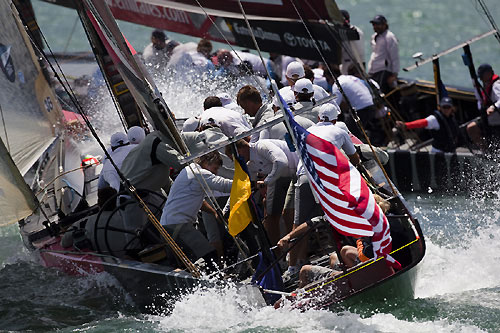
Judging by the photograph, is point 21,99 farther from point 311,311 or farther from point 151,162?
point 311,311

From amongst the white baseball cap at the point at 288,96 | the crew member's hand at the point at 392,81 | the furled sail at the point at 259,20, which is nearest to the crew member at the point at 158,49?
the furled sail at the point at 259,20

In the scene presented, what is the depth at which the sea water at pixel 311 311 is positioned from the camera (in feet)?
23.7

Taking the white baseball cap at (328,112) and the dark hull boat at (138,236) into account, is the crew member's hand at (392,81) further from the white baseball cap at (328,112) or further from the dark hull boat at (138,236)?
the white baseball cap at (328,112)

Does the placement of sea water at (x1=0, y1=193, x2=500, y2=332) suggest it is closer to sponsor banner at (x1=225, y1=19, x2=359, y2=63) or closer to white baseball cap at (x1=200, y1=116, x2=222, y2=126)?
white baseball cap at (x1=200, y1=116, x2=222, y2=126)

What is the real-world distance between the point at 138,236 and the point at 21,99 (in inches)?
114

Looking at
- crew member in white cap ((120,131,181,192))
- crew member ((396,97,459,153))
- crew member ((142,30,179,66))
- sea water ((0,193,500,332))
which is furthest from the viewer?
crew member ((142,30,179,66))

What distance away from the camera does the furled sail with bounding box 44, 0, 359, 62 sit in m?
11.7

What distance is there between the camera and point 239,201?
291 inches

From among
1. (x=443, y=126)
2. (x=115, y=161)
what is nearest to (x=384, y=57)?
(x=443, y=126)

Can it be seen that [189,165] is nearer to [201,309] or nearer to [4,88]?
[201,309]

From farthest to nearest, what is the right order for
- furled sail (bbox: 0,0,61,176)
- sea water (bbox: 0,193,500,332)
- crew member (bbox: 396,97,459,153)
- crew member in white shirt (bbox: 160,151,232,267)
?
crew member (bbox: 396,97,459,153) → furled sail (bbox: 0,0,61,176) → crew member in white shirt (bbox: 160,151,232,267) → sea water (bbox: 0,193,500,332)

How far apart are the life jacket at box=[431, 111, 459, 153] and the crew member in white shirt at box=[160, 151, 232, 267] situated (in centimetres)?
448

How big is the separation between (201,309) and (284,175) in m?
1.40

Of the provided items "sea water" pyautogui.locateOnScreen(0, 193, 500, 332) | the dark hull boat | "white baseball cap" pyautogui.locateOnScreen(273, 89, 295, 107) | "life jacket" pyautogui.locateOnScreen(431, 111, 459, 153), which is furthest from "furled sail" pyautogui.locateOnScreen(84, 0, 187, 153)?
"life jacket" pyautogui.locateOnScreen(431, 111, 459, 153)
